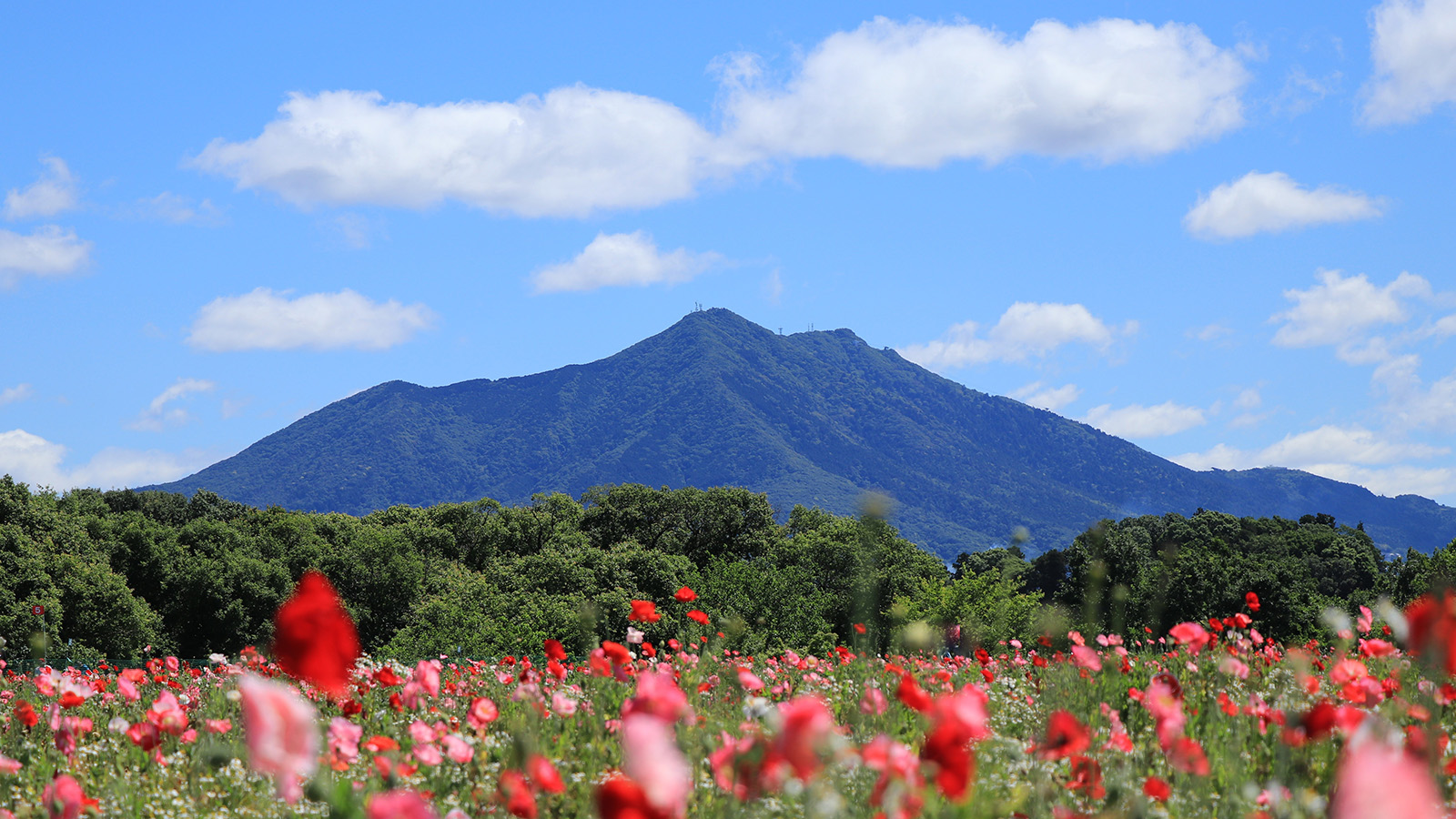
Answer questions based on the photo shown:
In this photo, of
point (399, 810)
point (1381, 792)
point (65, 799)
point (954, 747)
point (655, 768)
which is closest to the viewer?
point (1381, 792)

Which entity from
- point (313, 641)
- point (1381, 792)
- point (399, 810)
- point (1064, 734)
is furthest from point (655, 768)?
point (1064, 734)

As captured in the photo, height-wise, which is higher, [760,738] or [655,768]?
[655,768]

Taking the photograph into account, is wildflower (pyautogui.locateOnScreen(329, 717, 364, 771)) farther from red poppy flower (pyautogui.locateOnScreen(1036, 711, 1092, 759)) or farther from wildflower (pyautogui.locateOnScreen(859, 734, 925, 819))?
red poppy flower (pyautogui.locateOnScreen(1036, 711, 1092, 759))

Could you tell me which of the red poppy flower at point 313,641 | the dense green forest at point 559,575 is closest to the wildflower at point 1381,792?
the red poppy flower at point 313,641

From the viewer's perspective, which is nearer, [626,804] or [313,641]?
[626,804]

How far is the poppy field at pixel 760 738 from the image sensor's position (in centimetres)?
297

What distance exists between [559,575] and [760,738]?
124 feet

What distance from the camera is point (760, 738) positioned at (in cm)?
344

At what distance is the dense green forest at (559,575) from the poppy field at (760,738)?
71.7 feet

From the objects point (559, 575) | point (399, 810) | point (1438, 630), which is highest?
point (1438, 630)

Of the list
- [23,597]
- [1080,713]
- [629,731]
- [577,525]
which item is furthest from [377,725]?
[577,525]

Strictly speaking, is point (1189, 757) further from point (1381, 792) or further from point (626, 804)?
point (626, 804)

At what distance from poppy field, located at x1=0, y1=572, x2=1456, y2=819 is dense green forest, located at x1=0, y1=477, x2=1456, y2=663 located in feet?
71.7

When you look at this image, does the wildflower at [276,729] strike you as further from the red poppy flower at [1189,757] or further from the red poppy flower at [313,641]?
the red poppy flower at [1189,757]
